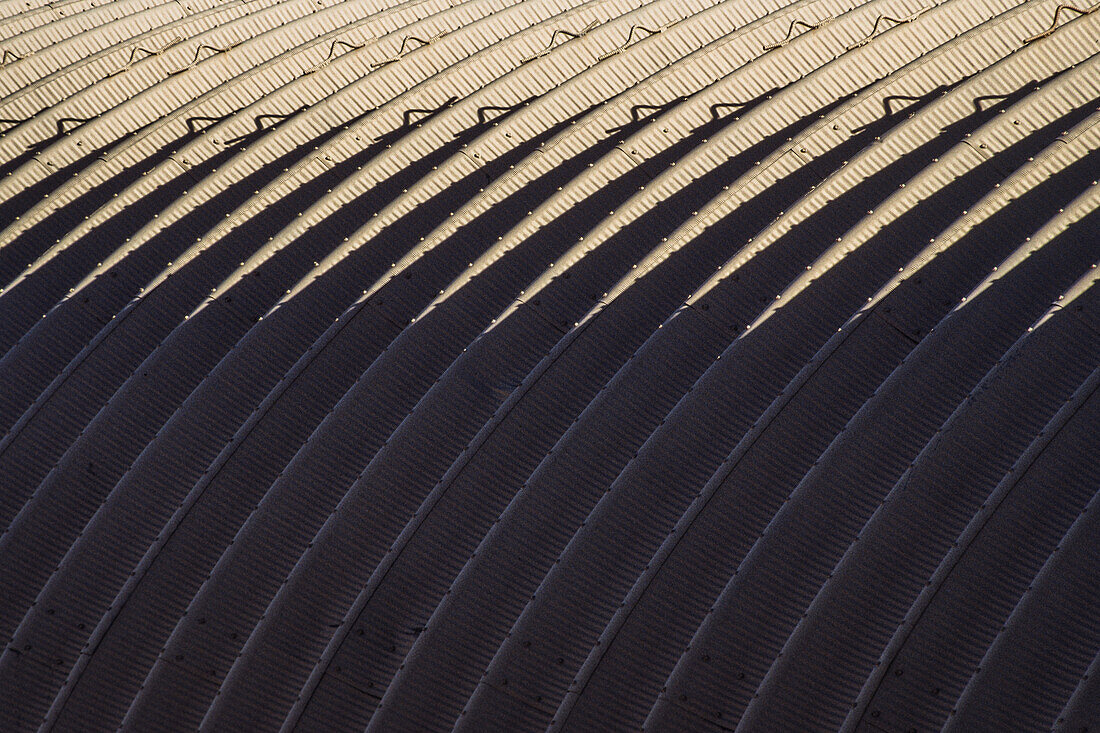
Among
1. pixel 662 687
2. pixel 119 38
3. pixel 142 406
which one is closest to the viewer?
pixel 662 687

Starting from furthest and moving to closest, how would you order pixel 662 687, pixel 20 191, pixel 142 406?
pixel 20 191
pixel 142 406
pixel 662 687

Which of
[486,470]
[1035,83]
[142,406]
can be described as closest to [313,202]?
[142,406]

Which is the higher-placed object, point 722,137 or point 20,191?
point 722,137

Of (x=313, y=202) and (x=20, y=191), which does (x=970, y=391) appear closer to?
(x=313, y=202)

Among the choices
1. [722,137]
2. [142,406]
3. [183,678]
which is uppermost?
[722,137]

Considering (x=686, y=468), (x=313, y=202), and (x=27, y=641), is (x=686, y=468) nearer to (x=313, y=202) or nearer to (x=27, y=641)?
(x=313, y=202)

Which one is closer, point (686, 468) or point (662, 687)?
point (662, 687)
